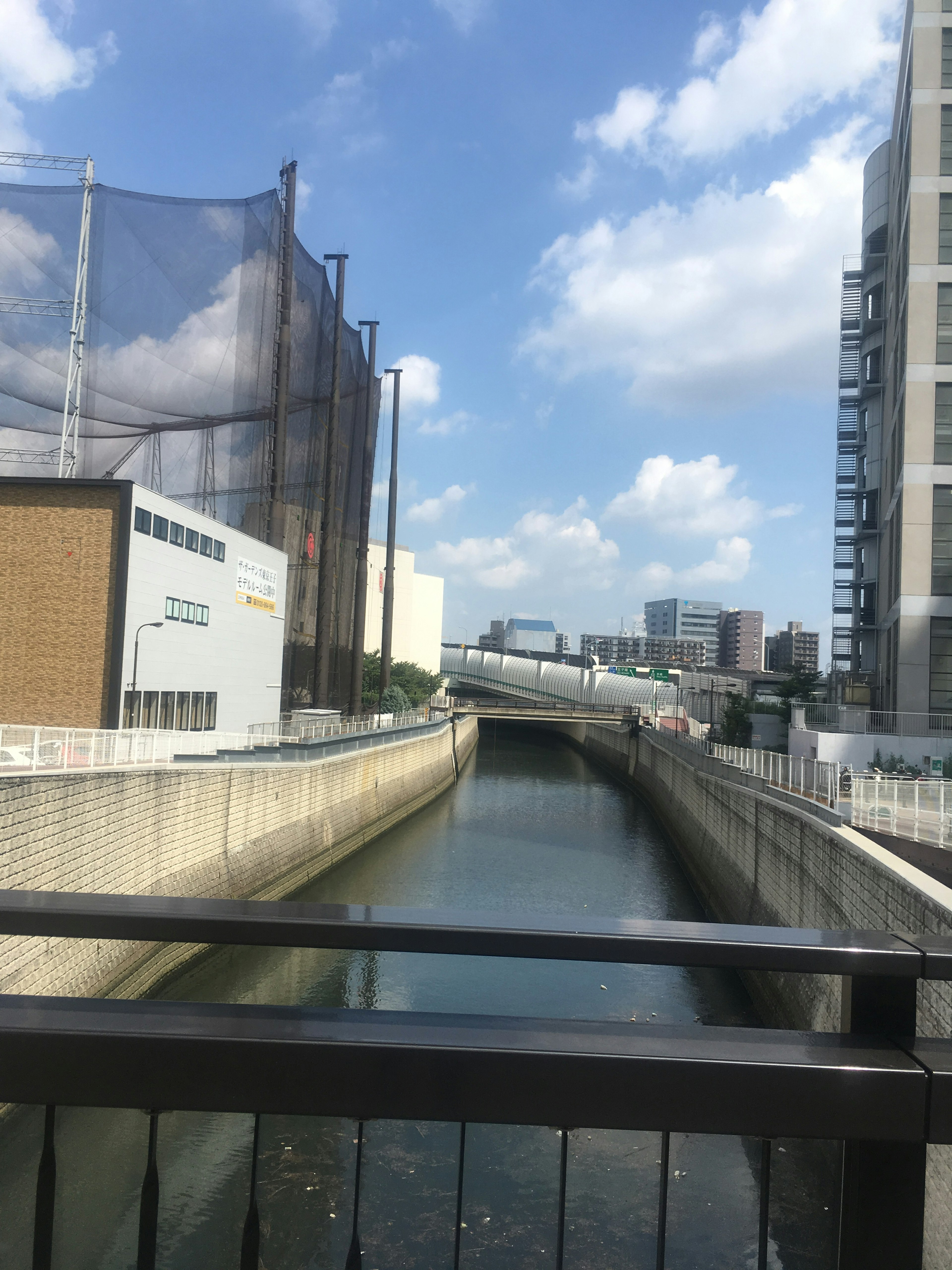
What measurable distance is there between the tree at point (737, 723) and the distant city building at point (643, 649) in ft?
362

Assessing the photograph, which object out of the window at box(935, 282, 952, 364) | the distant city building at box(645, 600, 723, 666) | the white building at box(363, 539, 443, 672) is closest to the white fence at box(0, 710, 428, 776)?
the window at box(935, 282, 952, 364)

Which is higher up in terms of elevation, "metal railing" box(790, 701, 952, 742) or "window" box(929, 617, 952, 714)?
"window" box(929, 617, 952, 714)

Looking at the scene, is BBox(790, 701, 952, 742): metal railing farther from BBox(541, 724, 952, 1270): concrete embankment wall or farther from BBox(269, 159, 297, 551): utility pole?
BBox(269, 159, 297, 551): utility pole

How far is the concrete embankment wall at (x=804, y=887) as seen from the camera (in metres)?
7.03

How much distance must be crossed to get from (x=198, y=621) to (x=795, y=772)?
47.5ft

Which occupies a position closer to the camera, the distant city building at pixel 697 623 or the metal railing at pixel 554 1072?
the metal railing at pixel 554 1072

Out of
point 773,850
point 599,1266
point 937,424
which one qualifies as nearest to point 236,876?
point 773,850

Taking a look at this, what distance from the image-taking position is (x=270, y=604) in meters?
28.7

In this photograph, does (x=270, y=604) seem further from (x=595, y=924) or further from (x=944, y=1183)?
(x=595, y=924)

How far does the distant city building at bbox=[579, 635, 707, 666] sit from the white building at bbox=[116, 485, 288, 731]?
421 feet

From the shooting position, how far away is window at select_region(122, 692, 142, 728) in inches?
735

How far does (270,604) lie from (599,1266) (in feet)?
77.0

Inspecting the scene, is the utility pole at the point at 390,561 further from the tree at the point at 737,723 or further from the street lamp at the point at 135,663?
the street lamp at the point at 135,663

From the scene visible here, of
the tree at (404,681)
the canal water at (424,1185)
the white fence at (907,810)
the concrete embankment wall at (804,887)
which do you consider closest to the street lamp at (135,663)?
the canal water at (424,1185)
